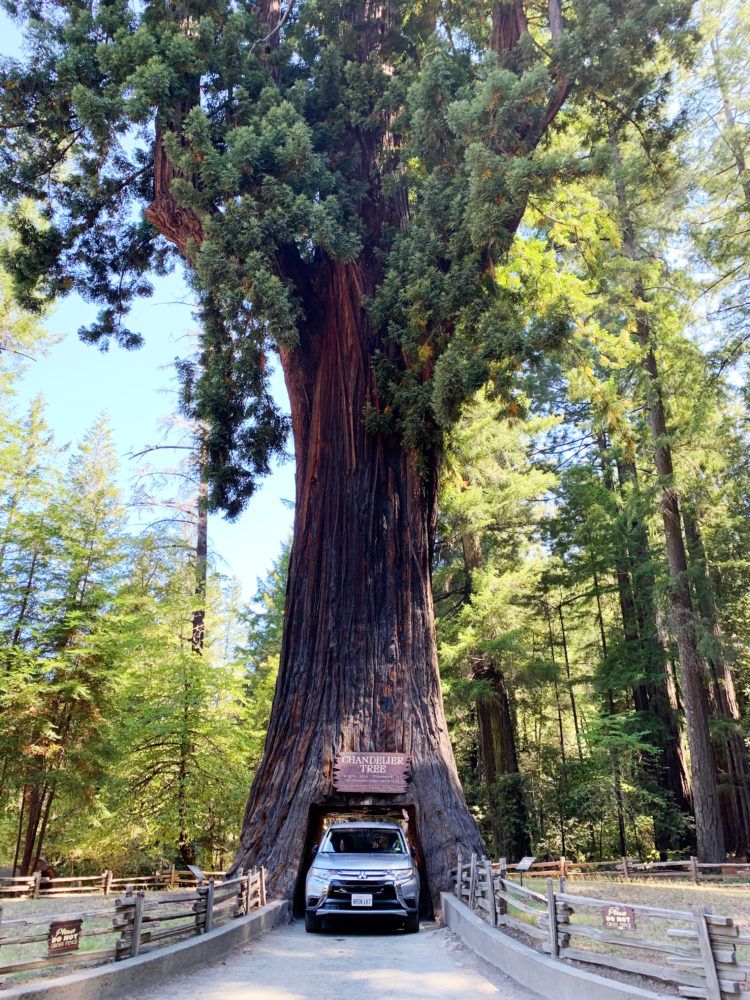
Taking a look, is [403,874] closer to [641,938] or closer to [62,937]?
[641,938]

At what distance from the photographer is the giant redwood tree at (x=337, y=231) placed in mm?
9789

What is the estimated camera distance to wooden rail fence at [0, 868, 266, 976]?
14.8ft

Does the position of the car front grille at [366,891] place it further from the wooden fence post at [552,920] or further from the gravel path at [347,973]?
the wooden fence post at [552,920]

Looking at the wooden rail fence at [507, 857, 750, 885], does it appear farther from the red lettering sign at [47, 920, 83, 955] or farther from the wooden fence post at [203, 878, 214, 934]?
the red lettering sign at [47, 920, 83, 955]

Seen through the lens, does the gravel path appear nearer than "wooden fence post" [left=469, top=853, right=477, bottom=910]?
Yes

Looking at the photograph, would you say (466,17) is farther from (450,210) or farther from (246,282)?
(246,282)

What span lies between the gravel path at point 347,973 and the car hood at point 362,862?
2.24 feet

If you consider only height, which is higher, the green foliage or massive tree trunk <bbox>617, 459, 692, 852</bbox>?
the green foliage

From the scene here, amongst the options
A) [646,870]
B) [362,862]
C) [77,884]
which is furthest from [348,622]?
[77,884]

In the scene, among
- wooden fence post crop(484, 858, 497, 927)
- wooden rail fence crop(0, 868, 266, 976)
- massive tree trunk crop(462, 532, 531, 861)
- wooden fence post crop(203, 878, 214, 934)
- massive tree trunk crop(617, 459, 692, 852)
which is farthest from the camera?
massive tree trunk crop(617, 459, 692, 852)

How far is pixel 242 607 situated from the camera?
3684 centimetres

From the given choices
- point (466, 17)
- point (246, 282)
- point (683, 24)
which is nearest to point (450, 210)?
point (246, 282)

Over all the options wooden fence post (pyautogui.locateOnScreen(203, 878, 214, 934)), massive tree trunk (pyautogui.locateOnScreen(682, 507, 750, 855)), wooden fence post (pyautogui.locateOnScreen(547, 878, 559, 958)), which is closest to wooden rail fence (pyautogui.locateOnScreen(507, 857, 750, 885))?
massive tree trunk (pyautogui.locateOnScreen(682, 507, 750, 855))

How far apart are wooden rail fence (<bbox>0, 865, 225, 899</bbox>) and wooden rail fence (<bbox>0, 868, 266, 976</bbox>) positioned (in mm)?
6148
